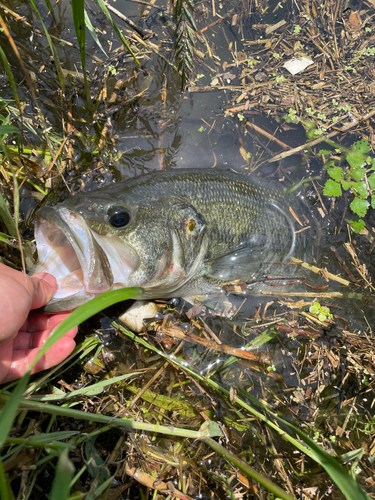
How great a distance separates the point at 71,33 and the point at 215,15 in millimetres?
2017

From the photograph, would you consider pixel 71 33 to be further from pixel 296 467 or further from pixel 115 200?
pixel 296 467

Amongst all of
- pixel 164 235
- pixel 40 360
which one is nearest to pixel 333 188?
pixel 164 235

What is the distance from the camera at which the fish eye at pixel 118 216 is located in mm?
2582

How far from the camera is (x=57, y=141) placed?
3.55 metres

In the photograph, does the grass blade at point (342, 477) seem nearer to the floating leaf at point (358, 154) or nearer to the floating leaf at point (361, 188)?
the floating leaf at point (361, 188)

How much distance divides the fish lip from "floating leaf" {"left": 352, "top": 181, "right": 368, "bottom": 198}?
10.1ft

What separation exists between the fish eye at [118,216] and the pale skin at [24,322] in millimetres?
623

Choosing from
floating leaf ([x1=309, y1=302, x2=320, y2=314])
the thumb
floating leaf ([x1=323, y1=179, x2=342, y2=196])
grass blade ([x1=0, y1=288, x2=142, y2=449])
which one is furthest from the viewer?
→ floating leaf ([x1=323, y1=179, x2=342, y2=196])

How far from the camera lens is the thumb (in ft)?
7.70

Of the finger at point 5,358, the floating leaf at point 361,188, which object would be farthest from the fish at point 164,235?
the floating leaf at point 361,188

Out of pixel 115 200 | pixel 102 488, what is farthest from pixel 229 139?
pixel 102 488

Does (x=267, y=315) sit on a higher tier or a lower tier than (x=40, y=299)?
lower

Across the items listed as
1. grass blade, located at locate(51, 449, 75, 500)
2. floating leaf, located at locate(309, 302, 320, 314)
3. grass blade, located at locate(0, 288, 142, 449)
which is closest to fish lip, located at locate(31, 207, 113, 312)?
grass blade, located at locate(0, 288, 142, 449)

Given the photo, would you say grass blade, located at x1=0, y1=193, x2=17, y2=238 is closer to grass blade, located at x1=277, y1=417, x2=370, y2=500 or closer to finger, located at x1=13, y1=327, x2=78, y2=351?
finger, located at x1=13, y1=327, x2=78, y2=351
